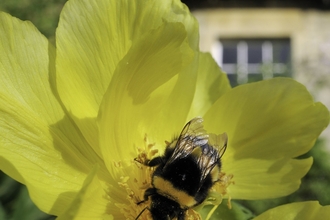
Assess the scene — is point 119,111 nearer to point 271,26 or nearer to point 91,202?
point 91,202

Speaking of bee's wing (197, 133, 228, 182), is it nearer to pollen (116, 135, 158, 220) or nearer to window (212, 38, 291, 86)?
pollen (116, 135, 158, 220)

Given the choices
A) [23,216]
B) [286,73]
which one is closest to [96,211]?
[23,216]

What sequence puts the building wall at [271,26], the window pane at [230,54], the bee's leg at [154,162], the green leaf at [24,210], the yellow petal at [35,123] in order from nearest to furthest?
the yellow petal at [35,123]
the bee's leg at [154,162]
the green leaf at [24,210]
the building wall at [271,26]
the window pane at [230,54]

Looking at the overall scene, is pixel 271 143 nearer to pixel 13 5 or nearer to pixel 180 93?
pixel 180 93

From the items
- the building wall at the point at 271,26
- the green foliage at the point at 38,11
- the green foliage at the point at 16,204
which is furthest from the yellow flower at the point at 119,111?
the building wall at the point at 271,26

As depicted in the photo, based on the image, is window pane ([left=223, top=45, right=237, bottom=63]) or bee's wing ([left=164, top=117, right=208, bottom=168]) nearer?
bee's wing ([left=164, top=117, right=208, bottom=168])

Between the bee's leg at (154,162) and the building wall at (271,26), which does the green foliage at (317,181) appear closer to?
the building wall at (271,26)

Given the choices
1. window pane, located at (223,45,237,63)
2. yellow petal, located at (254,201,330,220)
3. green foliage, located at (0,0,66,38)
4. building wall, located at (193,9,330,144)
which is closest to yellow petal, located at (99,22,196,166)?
yellow petal, located at (254,201,330,220)

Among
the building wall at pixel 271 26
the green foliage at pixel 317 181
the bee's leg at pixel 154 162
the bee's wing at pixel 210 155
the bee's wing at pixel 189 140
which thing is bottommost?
the green foliage at pixel 317 181
